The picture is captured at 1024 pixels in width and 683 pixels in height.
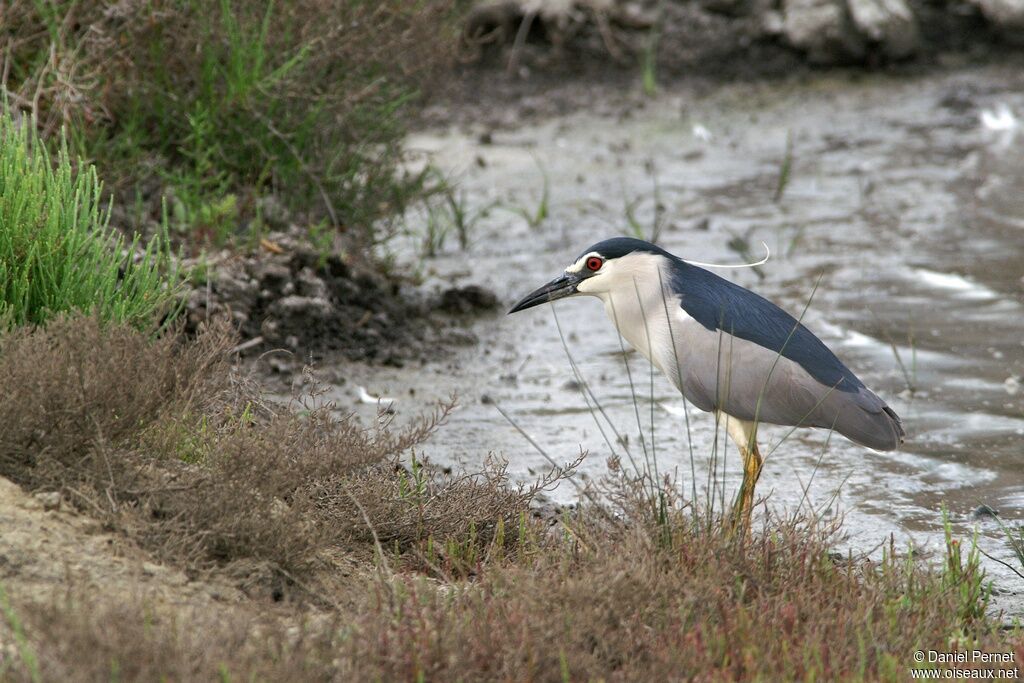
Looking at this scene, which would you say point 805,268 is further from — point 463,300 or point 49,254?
point 49,254

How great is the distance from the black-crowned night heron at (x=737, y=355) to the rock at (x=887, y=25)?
26.2ft

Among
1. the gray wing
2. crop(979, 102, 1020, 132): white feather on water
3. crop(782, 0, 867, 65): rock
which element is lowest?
the gray wing

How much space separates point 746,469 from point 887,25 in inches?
347

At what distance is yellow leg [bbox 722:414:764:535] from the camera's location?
378cm

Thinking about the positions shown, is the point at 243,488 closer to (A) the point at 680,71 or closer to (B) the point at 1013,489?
(B) the point at 1013,489

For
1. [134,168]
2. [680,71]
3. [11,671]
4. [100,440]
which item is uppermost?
[680,71]

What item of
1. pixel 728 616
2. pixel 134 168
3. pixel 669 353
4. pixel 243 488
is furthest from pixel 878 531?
pixel 134 168

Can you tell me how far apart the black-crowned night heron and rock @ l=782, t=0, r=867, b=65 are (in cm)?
795

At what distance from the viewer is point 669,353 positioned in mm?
4676

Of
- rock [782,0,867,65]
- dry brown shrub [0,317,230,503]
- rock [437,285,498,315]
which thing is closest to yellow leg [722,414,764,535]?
dry brown shrub [0,317,230,503]

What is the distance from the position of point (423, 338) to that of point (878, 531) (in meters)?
2.77

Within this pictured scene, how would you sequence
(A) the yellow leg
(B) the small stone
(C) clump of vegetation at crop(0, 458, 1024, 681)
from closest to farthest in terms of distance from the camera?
1. (C) clump of vegetation at crop(0, 458, 1024, 681)
2. (A) the yellow leg
3. (B) the small stone

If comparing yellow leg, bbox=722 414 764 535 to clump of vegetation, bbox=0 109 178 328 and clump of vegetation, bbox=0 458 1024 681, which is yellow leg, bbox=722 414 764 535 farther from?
clump of vegetation, bbox=0 109 178 328

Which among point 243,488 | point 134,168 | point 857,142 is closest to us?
point 243,488
